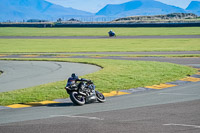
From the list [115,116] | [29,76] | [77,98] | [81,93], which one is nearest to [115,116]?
[115,116]

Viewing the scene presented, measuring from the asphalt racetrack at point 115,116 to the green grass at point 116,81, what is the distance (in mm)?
1837

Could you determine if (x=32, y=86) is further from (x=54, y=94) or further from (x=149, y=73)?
(x=149, y=73)

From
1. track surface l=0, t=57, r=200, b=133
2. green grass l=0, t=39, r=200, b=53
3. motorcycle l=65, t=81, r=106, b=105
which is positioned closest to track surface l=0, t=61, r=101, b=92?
motorcycle l=65, t=81, r=106, b=105

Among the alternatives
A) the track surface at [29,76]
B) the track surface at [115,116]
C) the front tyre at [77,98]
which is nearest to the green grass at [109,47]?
the track surface at [29,76]

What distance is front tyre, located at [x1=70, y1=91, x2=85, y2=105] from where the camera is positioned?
15602mm

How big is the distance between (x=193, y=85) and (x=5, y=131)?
1236cm

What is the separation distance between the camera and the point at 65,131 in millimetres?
11531

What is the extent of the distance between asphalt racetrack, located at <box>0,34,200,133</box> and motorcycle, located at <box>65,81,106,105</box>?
0.25m

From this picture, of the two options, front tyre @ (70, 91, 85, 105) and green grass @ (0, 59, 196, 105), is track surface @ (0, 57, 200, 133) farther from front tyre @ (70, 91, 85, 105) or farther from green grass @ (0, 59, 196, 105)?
green grass @ (0, 59, 196, 105)

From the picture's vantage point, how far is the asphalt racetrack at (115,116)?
11.8 metres

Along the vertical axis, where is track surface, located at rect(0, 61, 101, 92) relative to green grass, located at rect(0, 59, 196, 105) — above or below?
below

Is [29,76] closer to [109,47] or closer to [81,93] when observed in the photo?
[81,93]

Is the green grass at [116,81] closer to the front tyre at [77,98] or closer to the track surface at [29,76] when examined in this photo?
the track surface at [29,76]

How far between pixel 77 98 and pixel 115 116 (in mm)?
2684
